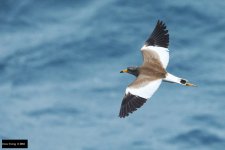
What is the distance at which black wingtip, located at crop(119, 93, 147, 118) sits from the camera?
17750 mm

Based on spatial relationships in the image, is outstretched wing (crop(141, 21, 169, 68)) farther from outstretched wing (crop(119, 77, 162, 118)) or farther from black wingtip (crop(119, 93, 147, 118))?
black wingtip (crop(119, 93, 147, 118))

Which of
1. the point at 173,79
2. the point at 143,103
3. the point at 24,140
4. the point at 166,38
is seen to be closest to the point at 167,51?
the point at 166,38

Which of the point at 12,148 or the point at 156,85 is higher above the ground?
the point at 156,85

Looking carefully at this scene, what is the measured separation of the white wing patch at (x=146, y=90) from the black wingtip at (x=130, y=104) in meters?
0.16

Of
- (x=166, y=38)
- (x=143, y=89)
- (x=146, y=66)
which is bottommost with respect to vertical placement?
(x=143, y=89)

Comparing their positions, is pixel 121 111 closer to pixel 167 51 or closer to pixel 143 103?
pixel 143 103

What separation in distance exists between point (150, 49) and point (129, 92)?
3.08 m

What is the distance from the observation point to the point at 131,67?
1983 cm

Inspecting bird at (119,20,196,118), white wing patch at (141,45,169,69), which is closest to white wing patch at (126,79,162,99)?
bird at (119,20,196,118)

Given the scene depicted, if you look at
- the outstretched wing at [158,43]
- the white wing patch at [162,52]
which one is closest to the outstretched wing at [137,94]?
the white wing patch at [162,52]

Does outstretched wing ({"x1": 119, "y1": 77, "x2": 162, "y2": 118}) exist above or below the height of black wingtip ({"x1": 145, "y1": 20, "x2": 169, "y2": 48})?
below

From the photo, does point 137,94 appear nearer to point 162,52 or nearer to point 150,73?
point 150,73

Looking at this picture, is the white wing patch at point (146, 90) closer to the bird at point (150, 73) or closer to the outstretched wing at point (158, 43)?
the bird at point (150, 73)

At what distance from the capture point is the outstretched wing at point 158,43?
67.1ft
